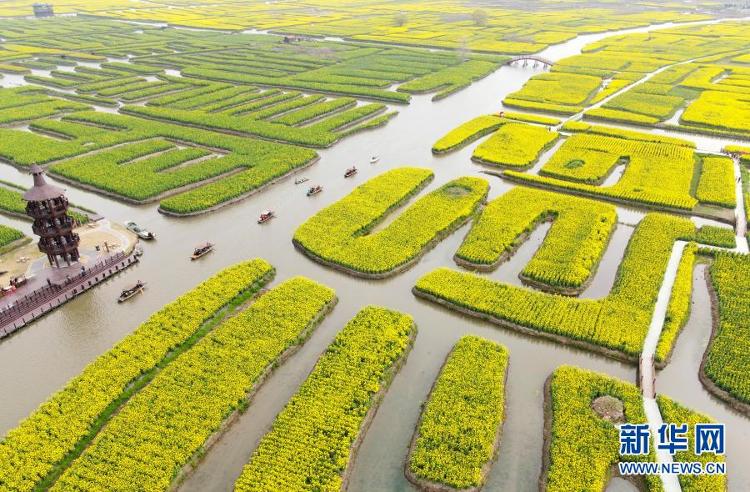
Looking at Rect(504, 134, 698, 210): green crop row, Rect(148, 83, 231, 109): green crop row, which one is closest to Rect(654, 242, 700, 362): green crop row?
Rect(504, 134, 698, 210): green crop row

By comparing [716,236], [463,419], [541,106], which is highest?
[541,106]

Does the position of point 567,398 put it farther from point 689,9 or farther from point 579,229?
point 689,9

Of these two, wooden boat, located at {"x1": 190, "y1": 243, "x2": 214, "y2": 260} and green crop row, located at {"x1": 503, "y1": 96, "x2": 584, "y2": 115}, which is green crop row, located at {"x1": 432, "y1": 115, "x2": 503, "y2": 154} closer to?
green crop row, located at {"x1": 503, "y1": 96, "x2": 584, "y2": 115}

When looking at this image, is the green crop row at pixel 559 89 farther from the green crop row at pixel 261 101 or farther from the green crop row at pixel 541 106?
the green crop row at pixel 261 101

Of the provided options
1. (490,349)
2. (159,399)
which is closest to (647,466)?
(490,349)

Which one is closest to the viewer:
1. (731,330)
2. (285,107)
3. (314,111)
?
(731,330)

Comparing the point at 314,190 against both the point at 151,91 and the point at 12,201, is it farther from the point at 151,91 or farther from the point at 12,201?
the point at 151,91

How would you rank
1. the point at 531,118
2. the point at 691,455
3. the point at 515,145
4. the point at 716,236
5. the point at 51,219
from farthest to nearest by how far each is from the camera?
1. the point at 531,118
2. the point at 515,145
3. the point at 716,236
4. the point at 51,219
5. the point at 691,455

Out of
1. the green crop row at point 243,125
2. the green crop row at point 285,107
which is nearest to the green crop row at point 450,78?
the green crop row at point 285,107

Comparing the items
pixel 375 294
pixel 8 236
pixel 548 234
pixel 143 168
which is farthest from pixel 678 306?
pixel 143 168
